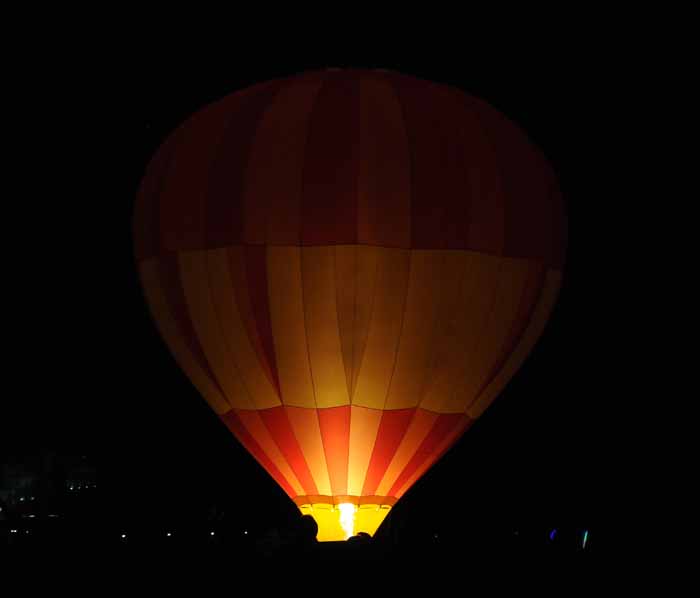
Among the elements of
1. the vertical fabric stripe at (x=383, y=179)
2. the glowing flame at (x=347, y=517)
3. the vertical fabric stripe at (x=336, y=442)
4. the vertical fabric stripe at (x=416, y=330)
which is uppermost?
the vertical fabric stripe at (x=383, y=179)

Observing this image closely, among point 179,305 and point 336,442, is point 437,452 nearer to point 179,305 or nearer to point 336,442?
Result: point 336,442

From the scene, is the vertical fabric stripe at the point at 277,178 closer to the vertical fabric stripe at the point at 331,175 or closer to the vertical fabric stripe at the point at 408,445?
the vertical fabric stripe at the point at 331,175

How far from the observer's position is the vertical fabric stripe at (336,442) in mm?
5746

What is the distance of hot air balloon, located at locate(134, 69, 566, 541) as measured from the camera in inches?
220

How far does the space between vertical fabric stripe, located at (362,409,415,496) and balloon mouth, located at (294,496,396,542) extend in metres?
0.06

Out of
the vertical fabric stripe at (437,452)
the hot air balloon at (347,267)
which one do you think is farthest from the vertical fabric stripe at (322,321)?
the vertical fabric stripe at (437,452)

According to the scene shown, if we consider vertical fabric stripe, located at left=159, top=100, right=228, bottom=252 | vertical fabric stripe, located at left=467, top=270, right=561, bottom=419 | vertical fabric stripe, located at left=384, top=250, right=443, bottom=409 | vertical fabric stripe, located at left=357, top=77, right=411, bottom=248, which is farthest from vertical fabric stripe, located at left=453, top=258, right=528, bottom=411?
vertical fabric stripe, located at left=159, top=100, right=228, bottom=252

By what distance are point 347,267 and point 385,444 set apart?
90 centimetres

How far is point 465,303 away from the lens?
5715mm

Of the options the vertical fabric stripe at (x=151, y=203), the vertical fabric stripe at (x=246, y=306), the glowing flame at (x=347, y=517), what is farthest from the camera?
the vertical fabric stripe at (x=151, y=203)

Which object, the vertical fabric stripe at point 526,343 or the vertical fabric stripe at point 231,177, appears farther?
the vertical fabric stripe at point 526,343

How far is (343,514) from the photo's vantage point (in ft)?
19.0

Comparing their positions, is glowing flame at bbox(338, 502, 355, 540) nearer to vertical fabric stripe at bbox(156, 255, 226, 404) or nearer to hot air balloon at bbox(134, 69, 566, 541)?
hot air balloon at bbox(134, 69, 566, 541)

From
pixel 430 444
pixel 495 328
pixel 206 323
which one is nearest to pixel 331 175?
pixel 206 323
